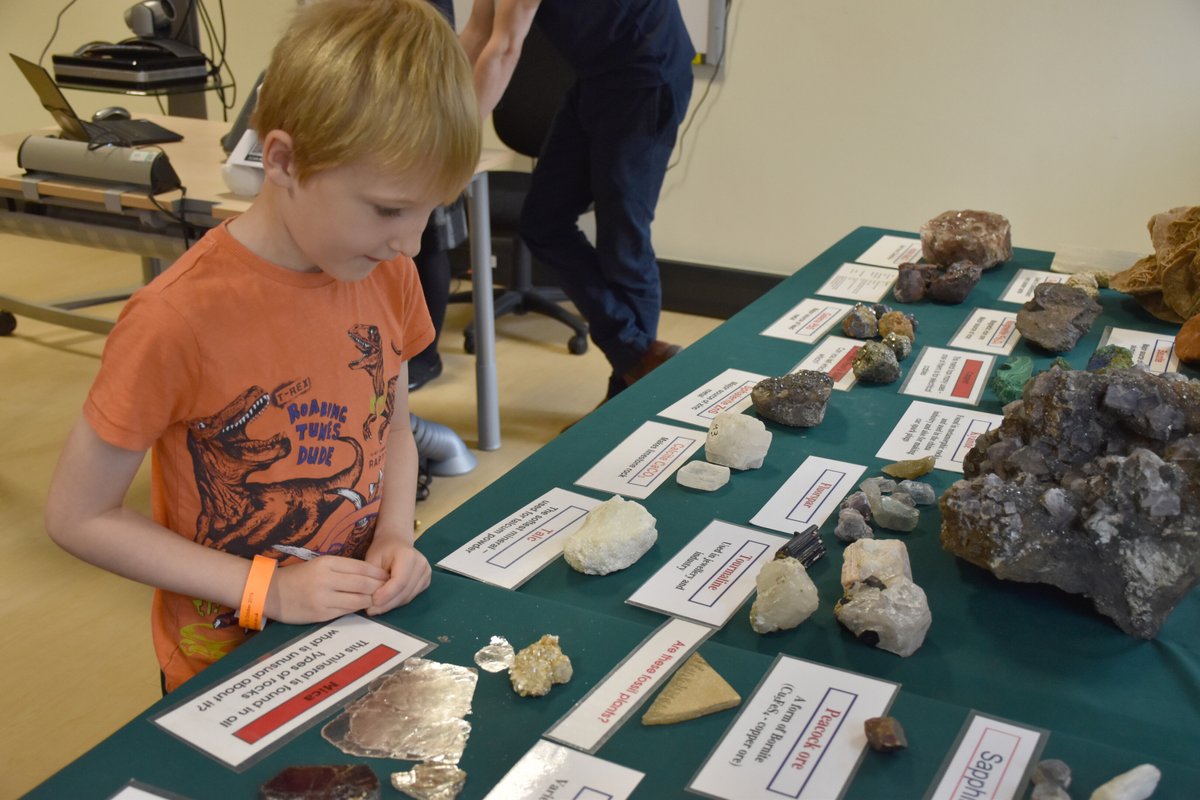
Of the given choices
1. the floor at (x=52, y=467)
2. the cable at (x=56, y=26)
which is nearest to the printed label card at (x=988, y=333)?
the floor at (x=52, y=467)

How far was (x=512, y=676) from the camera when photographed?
37.0 inches

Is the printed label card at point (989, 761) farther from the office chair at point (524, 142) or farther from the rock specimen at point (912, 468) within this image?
the office chair at point (524, 142)

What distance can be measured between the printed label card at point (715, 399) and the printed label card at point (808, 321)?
7.9 inches

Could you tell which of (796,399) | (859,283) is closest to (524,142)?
(859,283)

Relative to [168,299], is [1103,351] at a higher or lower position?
lower

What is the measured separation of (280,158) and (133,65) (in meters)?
2.49

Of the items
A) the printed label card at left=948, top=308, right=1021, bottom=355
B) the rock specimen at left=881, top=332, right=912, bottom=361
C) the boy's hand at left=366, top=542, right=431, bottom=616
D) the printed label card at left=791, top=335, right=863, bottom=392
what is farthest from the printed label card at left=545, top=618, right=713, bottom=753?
the printed label card at left=948, top=308, right=1021, bottom=355

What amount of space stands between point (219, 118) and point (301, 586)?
4267mm

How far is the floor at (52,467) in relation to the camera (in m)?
1.95

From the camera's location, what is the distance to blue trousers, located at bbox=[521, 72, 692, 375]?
267cm

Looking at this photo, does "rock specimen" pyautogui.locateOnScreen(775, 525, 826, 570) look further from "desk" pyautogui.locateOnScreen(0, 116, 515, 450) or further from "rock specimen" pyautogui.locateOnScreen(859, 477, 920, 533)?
"desk" pyautogui.locateOnScreen(0, 116, 515, 450)

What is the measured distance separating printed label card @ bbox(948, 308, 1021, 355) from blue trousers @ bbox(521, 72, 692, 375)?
104 cm

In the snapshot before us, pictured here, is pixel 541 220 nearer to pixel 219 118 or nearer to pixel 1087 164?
pixel 1087 164

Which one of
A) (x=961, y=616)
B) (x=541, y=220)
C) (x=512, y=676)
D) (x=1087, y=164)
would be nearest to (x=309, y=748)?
(x=512, y=676)
